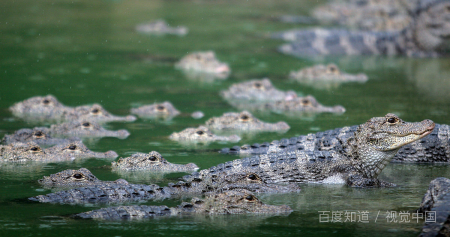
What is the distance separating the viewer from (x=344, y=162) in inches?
277

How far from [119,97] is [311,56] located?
635 cm

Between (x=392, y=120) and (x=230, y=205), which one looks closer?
(x=230, y=205)

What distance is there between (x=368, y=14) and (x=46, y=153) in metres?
16.9

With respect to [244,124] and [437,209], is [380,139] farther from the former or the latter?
[244,124]

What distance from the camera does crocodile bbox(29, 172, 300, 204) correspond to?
20.0 feet

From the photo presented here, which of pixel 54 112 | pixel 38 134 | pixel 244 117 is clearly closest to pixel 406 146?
pixel 244 117

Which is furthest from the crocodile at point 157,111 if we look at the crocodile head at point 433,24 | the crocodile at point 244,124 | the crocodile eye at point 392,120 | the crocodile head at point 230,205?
the crocodile head at point 433,24

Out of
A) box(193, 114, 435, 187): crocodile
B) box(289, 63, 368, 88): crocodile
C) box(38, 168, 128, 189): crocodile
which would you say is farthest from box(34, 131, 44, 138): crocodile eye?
box(289, 63, 368, 88): crocodile

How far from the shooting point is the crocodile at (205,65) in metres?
14.4

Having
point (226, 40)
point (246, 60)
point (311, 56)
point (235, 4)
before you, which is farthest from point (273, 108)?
point (235, 4)

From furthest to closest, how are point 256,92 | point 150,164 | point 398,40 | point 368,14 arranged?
point 368,14, point 398,40, point 256,92, point 150,164

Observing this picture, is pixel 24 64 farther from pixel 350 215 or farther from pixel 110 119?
pixel 350 215

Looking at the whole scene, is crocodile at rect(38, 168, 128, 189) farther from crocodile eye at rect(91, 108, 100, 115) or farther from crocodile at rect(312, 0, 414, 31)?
crocodile at rect(312, 0, 414, 31)

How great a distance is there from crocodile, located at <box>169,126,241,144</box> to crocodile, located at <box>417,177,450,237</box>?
367 centimetres
